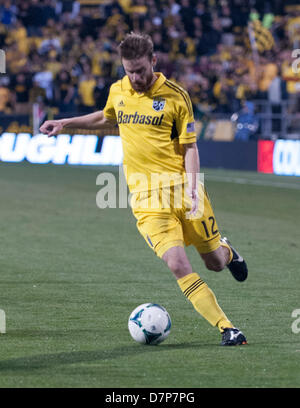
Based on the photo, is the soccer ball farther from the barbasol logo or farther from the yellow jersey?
the barbasol logo

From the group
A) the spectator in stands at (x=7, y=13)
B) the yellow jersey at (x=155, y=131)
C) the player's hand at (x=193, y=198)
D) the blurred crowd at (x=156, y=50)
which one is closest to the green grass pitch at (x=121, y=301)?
the player's hand at (x=193, y=198)

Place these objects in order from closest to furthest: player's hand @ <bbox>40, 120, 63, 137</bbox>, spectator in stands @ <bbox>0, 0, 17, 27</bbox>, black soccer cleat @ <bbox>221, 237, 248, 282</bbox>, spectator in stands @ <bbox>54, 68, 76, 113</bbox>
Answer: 1. player's hand @ <bbox>40, 120, 63, 137</bbox>
2. black soccer cleat @ <bbox>221, 237, 248, 282</bbox>
3. spectator in stands @ <bbox>54, 68, 76, 113</bbox>
4. spectator in stands @ <bbox>0, 0, 17, 27</bbox>

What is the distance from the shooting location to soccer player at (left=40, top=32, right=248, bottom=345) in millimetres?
6066

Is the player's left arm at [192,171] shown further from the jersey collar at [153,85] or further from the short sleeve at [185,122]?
the jersey collar at [153,85]

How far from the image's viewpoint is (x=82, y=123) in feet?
22.2

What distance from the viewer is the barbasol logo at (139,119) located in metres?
6.17

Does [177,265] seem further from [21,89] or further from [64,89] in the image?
[21,89]

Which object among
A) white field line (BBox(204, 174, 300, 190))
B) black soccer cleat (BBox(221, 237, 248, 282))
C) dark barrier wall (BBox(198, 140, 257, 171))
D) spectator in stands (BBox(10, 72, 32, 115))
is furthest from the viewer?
spectator in stands (BBox(10, 72, 32, 115))

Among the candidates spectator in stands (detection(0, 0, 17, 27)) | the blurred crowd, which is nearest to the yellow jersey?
the blurred crowd

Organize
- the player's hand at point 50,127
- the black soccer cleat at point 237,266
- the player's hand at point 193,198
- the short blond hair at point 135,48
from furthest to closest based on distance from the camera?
1. the black soccer cleat at point 237,266
2. the player's hand at point 50,127
3. the player's hand at point 193,198
4. the short blond hair at point 135,48

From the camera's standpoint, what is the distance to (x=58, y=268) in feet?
31.8

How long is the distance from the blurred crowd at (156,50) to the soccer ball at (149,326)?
18551mm

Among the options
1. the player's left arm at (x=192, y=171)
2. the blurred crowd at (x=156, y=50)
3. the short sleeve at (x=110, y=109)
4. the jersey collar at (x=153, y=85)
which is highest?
the blurred crowd at (x=156, y=50)
